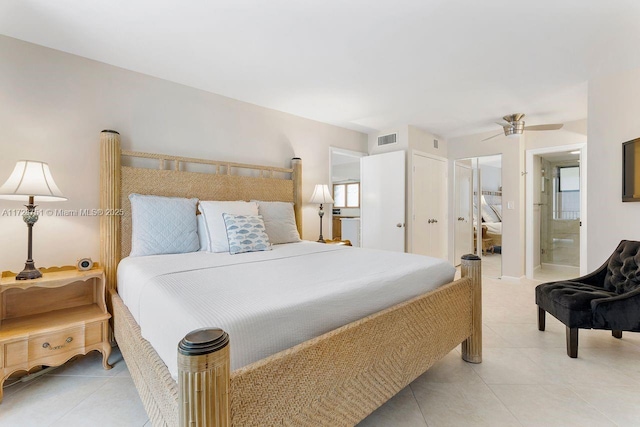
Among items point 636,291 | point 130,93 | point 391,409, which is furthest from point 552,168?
point 130,93

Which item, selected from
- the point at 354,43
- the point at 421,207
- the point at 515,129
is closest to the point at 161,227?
the point at 354,43

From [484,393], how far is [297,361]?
137cm

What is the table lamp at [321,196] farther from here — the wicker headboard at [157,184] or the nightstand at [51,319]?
the nightstand at [51,319]

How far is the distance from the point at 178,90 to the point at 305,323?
→ 2.71 metres

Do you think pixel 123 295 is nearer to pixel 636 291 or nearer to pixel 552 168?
pixel 636 291

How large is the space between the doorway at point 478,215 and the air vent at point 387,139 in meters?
1.43

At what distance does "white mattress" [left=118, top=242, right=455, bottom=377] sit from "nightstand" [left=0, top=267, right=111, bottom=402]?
283mm

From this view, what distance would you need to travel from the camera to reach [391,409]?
162cm

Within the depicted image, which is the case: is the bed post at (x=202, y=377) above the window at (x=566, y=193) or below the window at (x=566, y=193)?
below

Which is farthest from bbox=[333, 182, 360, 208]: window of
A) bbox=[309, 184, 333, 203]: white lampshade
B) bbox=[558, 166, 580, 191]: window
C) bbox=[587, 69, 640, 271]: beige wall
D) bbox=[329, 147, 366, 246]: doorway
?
bbox=[587, 69, 640, 271]: beige wall

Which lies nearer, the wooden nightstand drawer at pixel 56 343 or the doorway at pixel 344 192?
the wooden nightstand drawer at pixel 56 343

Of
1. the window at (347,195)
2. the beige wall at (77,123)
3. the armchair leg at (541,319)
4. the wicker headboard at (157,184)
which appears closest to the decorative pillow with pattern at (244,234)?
the wicker headboard at (157,184)

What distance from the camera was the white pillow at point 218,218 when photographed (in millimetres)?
2463

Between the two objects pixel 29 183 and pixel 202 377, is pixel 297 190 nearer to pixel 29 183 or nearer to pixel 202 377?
pixel 29 183
